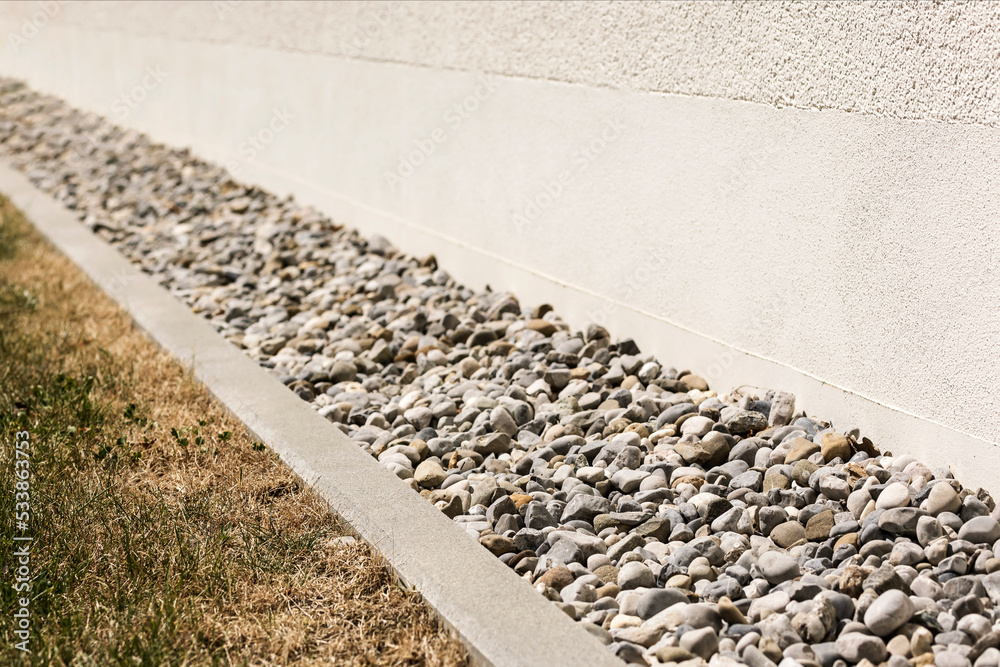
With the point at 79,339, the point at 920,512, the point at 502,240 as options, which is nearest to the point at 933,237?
the point at 920,512

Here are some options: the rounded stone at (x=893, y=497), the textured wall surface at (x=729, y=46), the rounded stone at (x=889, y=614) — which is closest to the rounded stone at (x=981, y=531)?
the rounded stone at (x=893, y=497)

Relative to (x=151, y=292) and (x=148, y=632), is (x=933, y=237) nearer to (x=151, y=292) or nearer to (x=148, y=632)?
(x=148, y=632)

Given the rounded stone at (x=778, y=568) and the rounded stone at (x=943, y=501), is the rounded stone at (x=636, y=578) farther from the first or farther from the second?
the rounded stone at (x=943, y=501)

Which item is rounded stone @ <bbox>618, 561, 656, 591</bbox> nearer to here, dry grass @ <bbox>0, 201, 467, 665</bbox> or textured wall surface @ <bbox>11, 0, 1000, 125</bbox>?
dry grass @ <bbox>0, 201, 467, 665</bbox>

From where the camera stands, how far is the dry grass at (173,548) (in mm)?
2223

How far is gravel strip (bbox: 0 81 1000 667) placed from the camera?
225cm

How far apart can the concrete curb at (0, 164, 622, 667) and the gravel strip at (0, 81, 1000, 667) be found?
0.49 feet

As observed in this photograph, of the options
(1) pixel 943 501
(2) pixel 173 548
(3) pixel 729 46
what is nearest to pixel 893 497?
(1) pixel 943 501

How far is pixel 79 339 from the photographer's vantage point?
433 centimetres

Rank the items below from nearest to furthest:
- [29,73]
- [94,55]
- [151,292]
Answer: [151,292], [94,55], [29,73]

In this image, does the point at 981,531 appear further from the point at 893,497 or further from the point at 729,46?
the point at 729,46

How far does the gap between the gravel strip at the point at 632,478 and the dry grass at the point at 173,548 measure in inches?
17.6

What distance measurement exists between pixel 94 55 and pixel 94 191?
4.35 metres

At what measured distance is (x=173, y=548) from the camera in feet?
8.38
